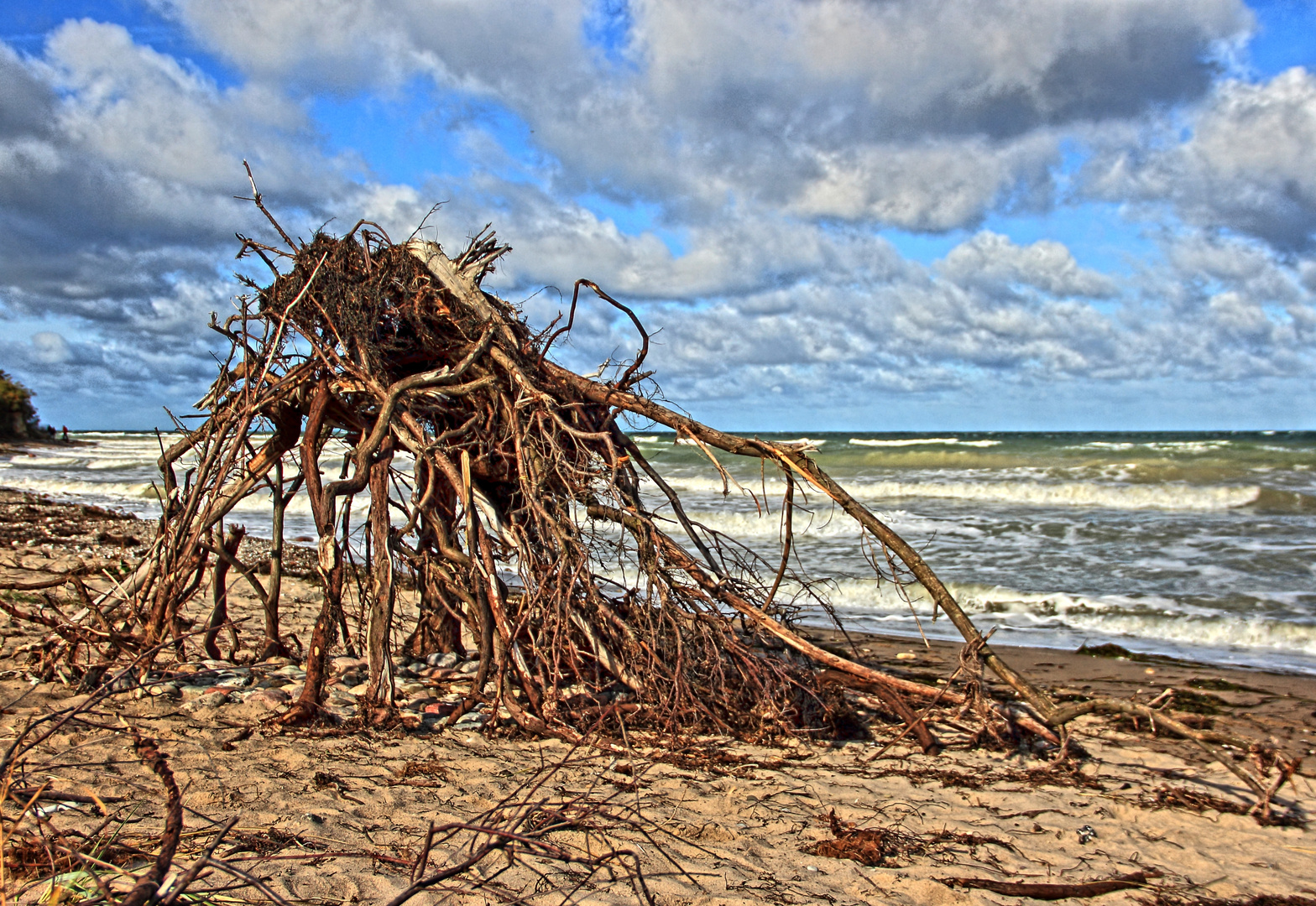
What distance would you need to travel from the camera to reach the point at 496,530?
460 centimetres

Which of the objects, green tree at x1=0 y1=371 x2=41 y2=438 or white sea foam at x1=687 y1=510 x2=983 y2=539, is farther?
green tree at x1=0 y1=371 x2=41 y2=438

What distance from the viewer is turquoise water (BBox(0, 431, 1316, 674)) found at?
26.9ft

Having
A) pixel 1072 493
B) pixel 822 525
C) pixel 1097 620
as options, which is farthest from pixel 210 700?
pixel 1072 493

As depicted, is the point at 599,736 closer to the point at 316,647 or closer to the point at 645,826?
the point at 645,826

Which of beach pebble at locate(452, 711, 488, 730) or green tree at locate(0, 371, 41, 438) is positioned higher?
green tree at locate(0, 371, 41, 438)

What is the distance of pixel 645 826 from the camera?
3.19 m

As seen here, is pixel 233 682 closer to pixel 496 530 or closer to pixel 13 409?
pixel 496 530

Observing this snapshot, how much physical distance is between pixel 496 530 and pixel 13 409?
49.5 metres

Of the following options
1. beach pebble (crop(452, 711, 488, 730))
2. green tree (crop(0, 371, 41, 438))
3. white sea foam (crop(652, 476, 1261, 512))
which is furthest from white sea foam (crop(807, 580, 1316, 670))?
green tree (crop(0, 371, 41, 438))

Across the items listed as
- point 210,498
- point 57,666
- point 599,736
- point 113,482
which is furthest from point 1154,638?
point 113,482

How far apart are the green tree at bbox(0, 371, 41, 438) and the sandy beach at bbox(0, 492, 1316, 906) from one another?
46.4m

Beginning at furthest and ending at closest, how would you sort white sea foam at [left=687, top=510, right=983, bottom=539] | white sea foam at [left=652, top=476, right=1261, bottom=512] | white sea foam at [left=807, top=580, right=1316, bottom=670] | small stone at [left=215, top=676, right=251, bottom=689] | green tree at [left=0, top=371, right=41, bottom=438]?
1. green tree at [left=0, top=371, right=41, bottom=438]
2. white sea foam at [left=652, top=476, right=1261, bottom=512]
3. white sea foam at [left=687, top=510, right=983, bottom=539]
4. white sea foam at [left=807, top=580, right=1316, bottom=670]
5. small stone at [left=215, top=676, right=251, bottom=689]

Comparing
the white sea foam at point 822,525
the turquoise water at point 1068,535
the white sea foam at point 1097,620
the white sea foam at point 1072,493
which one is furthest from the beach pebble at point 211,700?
the white sea foam at point 1072,493

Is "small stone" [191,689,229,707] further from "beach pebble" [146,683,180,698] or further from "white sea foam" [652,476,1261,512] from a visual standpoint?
"white sea foam" [652,476,1261,512]
